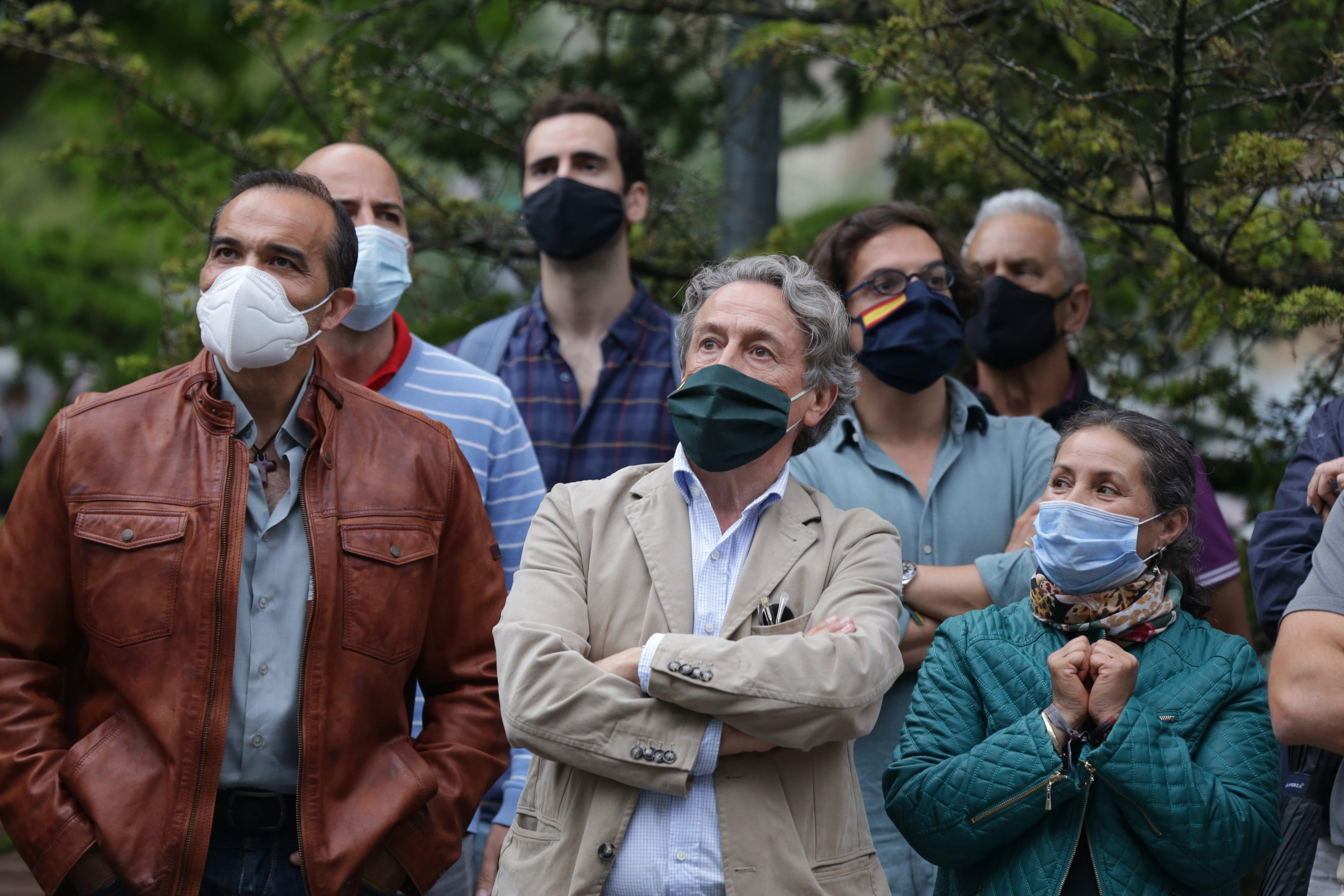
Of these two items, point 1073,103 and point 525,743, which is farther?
point 1073,103

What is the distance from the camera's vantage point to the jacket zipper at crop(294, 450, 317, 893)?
2812 mm

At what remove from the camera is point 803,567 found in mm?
3006

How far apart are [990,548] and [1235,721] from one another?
3.01 ft

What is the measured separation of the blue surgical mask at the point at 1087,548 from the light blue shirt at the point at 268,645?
1.73 m

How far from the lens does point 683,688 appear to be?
8.75 ft

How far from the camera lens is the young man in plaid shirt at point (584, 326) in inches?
170

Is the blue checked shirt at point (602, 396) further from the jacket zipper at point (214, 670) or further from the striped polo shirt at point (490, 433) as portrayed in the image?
the jacket zipper at point (214, 670)

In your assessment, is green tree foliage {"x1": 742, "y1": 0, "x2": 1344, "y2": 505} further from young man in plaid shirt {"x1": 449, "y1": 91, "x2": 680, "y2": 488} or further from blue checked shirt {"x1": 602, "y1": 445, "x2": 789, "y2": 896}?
blue checked shirt {"x1": 602, "y1": 445, "x2": 789, "y2": 896}

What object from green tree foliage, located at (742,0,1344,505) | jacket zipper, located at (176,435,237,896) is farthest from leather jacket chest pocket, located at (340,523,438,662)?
green tree foliage, located at (742,0,1344,505)

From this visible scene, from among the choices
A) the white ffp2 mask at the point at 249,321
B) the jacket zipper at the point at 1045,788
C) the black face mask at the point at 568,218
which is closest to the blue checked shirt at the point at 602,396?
the black face mask at the point at 568,218

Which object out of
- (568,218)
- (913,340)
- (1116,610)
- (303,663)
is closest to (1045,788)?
(1116,610)

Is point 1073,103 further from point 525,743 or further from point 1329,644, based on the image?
point 525,743

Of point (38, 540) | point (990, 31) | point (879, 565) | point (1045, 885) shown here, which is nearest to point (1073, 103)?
point (990, 31)

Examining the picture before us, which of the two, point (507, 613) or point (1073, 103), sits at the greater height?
point (1073, 103)
